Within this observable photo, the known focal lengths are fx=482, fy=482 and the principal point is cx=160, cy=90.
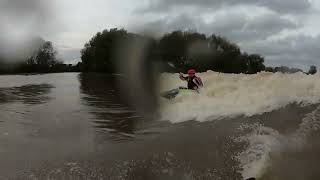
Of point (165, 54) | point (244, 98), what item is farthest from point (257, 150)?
point (165, 54)

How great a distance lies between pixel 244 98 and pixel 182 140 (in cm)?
500

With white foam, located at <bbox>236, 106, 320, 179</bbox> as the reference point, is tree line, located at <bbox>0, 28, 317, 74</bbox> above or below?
above

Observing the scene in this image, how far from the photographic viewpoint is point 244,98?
1636cm

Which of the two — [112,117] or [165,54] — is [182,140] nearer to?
[112,117]

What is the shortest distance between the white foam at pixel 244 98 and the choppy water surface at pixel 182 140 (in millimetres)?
41

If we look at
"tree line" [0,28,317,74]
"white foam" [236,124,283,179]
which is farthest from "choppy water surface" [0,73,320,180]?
"tree line" [0,28,317,74]

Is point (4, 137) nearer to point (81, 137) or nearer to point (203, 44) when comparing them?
point (81, 137)

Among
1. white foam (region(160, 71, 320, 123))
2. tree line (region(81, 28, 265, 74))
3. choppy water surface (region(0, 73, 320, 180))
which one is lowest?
choppy water surface (region(0, 73, 320, 180))

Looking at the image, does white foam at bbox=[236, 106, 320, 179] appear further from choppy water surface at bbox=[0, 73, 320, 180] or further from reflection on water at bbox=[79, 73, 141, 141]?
reflection on water at bbox=[79, 73, 141, 141]

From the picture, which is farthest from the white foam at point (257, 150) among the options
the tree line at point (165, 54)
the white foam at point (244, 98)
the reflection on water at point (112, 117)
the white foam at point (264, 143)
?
the tree line at point (165, 54)

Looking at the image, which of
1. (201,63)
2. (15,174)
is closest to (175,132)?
(15,174)

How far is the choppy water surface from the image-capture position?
10.2 m

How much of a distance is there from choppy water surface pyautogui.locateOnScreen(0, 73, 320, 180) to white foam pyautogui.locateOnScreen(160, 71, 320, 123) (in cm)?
4

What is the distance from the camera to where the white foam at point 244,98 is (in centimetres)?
1466
